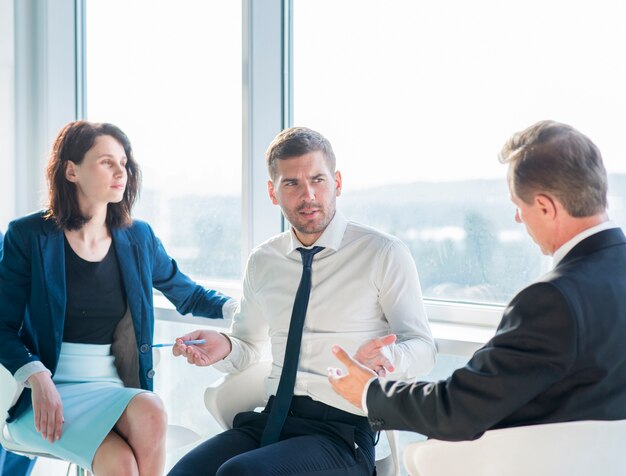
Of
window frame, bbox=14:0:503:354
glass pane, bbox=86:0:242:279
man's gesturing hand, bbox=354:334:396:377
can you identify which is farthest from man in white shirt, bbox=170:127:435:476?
glass pane, bbox=86:0:242:279

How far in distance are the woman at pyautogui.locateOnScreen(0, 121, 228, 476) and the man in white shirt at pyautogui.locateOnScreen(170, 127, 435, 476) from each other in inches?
14.0

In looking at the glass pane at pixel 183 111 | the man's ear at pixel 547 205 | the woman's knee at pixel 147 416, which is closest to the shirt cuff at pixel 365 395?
the man's ear at pixel 547 205

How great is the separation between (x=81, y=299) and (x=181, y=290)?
1.33 ft

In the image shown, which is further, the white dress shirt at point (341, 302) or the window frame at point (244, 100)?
the window frame at point (244, 100)

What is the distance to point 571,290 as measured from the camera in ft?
4.43

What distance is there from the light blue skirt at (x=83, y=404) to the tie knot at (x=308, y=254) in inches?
29.7

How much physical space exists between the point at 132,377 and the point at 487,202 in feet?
4.86

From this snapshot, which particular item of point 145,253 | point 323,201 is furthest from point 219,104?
point 323,201

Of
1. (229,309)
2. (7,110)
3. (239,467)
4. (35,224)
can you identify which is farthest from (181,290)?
(7,110)

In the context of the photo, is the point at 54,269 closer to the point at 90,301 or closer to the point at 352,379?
the point at 90,301

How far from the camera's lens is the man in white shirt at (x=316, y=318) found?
213 centimetres

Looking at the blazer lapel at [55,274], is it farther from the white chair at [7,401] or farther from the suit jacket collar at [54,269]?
the white chair at [7,401]

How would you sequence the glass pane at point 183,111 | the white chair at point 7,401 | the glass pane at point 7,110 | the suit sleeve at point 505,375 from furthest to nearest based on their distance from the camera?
the glass pane at point 7,110 → the glass pane at point 183,111 → the white chair at point 7,401 → the suit sleeve at point 505,375

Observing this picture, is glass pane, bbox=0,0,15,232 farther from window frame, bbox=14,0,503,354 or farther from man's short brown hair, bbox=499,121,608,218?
man's short brown hair, bbox=499,121,608,218
